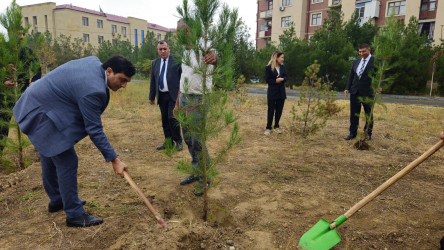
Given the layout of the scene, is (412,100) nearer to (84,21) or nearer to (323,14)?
(323,14)

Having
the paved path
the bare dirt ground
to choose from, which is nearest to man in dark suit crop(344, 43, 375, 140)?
the bare dirt ground

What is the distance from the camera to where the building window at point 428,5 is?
905 inches

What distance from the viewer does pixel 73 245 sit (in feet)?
7.84

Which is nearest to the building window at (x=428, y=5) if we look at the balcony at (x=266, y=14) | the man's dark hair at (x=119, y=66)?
the balcony at (x=266, y=14)

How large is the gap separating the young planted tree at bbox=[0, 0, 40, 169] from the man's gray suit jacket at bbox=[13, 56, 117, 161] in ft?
6.09

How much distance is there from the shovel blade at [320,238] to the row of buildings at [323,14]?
18130mm

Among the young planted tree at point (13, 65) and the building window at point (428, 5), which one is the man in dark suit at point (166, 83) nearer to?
the young planted tree at point (13, 65)

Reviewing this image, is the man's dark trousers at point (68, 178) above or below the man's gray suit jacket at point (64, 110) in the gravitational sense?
below

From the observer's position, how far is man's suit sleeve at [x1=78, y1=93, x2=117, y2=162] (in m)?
2.28

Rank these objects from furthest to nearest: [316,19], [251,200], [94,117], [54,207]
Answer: [316,19], [251,200], [54,207], [94,117]

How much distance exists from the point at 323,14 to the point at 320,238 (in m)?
32.5

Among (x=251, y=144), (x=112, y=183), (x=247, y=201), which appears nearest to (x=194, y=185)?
(x=247, y=201)

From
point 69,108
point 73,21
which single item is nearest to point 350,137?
point 69,108

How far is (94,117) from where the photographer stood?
7.63ft
